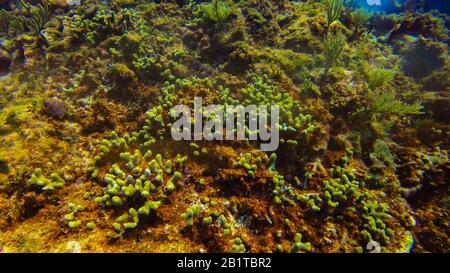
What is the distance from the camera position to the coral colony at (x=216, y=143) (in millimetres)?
2980

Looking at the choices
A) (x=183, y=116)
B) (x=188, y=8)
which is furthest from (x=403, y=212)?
(x=188, y=8)

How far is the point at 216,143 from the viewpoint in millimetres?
3561

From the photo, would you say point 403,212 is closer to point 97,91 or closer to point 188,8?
point 97,91

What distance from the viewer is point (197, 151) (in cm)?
342

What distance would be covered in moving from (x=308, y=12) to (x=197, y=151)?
4.88 m
